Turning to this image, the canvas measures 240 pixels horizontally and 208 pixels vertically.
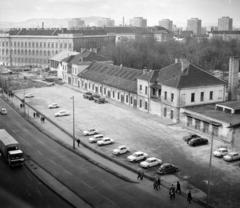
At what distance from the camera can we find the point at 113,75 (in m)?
75.1

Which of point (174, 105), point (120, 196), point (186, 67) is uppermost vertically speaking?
point (186, 67)

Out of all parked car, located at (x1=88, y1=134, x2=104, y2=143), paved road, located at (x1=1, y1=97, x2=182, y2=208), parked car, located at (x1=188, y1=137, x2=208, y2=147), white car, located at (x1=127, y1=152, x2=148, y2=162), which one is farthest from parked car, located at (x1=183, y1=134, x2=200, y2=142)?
paved road, located at (x1=1, y1=97, x2=182, y2=208)

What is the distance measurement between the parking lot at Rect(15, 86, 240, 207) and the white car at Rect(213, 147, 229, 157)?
70 cm

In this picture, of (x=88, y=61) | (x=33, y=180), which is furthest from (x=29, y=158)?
(x=88, y=61)

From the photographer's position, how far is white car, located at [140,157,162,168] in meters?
37.1

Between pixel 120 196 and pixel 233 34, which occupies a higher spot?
pixel 233 34

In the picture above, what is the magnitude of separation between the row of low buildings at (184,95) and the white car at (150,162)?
1056 cm

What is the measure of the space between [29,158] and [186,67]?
99.0 ft

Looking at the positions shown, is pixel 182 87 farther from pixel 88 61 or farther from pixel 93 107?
pixel 88 61

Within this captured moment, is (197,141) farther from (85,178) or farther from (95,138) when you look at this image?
(85,178)

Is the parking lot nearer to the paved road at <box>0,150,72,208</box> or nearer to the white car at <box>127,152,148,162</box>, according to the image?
the white car at <box>127,152,148,162</box>

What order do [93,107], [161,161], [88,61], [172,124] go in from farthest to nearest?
[88,61], [93,107], [172,124], [161,161]

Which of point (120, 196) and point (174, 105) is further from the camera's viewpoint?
point (174, 105)

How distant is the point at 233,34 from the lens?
188 metres
